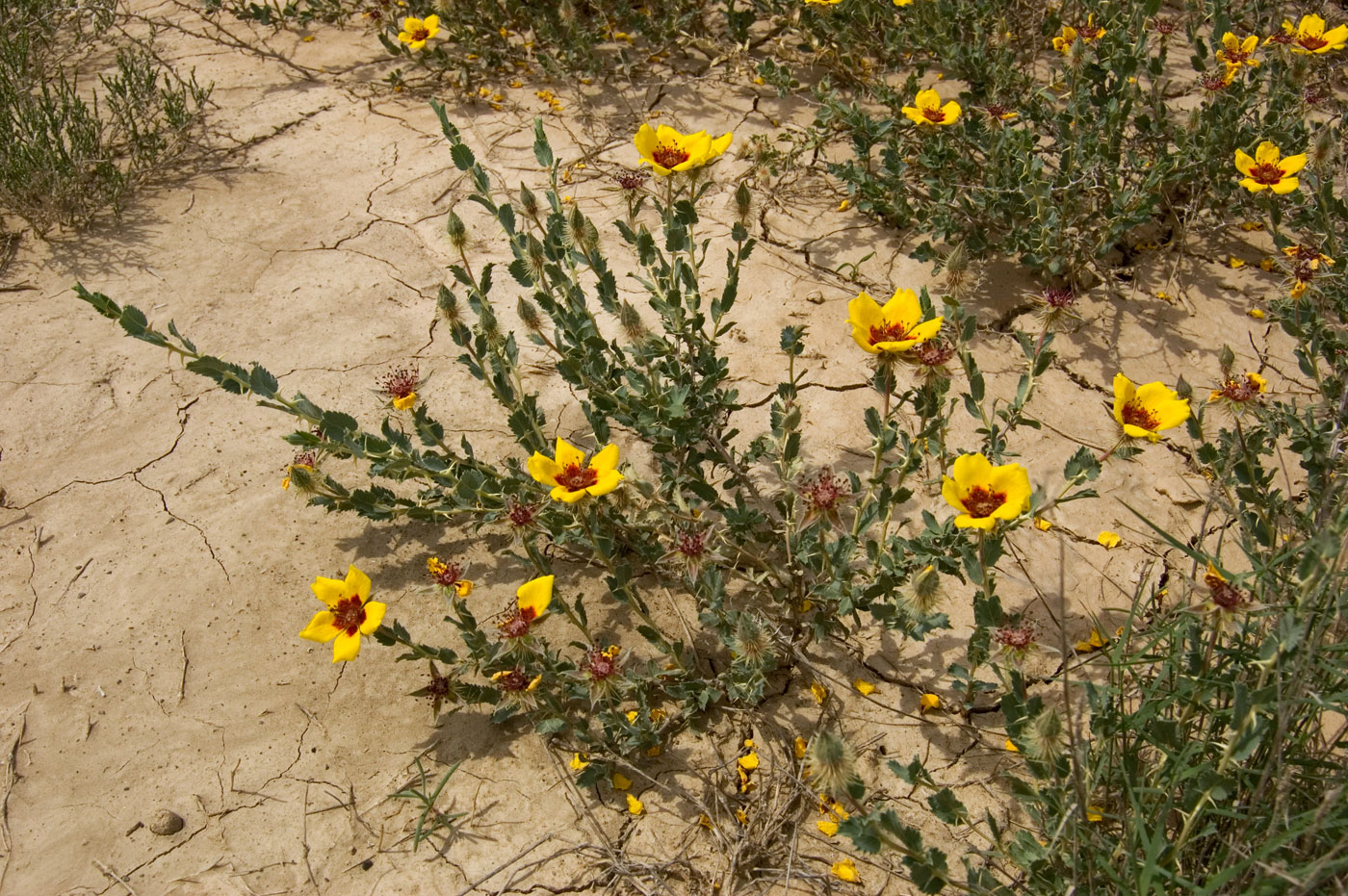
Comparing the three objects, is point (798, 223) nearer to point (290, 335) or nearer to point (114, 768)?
point (290, 335)

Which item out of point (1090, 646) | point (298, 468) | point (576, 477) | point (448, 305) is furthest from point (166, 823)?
point (1090, 646)

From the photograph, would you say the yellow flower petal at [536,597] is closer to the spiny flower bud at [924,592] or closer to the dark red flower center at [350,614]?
the dark red flower center at [350,614]

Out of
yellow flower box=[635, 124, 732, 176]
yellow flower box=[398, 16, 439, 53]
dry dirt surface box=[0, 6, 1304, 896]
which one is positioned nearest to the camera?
dry dirt surface box=[0, 6, 1304, 896]

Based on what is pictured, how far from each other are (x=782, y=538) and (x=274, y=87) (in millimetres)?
3622

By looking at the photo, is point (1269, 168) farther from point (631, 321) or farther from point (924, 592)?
point (631, 321)

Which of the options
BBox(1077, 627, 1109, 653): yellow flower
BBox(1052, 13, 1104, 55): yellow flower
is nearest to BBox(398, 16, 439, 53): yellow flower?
BBox(1052, 13, 1104, 55): yellow flower

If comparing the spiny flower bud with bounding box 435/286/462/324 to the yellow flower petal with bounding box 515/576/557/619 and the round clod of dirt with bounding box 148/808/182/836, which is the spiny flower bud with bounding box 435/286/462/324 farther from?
the round clod of dirt with bounding box 148/808/182/836

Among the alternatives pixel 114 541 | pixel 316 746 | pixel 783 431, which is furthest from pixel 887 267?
pixel 114 541

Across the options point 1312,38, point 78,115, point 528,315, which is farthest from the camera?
point 78,115

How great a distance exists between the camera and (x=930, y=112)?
347cm

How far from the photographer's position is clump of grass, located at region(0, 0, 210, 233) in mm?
3867

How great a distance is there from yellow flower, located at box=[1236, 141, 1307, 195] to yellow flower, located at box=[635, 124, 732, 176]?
5.88ft

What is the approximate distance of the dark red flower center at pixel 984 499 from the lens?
2.16 meters

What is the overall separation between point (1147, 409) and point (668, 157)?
140 cm
